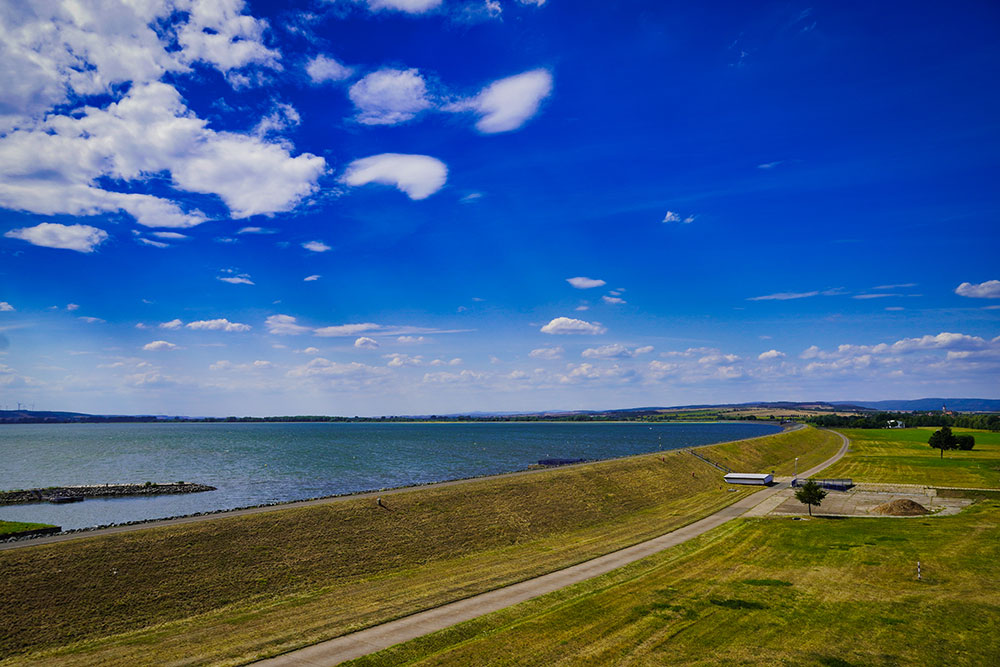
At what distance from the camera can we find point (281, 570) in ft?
125

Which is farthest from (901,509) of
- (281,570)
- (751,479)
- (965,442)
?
(965,442)

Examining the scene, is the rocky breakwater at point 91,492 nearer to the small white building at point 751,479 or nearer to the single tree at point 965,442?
the small white building at point 751,479

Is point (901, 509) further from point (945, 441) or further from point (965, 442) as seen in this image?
point (965, 442)

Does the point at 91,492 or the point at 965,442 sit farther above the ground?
the point at 965,442

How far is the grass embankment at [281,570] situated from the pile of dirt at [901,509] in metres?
20.9

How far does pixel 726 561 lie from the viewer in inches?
1642

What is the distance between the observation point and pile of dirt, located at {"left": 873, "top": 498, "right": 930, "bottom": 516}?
195ft

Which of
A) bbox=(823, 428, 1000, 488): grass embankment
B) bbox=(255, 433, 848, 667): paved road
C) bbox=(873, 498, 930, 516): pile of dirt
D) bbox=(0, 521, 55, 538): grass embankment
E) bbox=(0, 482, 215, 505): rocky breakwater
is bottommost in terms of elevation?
bbox=(823, 428, 1000, 488): grass embankment

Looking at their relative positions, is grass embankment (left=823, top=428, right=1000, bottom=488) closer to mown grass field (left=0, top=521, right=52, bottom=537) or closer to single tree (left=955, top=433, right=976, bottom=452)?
single tree (left=955, top=433, right=976, bottom=452)

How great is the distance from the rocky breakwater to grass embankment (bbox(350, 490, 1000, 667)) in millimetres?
70127

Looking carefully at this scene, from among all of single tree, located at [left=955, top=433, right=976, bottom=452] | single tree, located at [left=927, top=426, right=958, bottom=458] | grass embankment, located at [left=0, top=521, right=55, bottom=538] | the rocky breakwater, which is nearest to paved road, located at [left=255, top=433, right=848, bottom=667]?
grass embankment, located at [left=0, top=521, right=55, bottom=538]

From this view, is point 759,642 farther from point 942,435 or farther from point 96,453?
point 96,453

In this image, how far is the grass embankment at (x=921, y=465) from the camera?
86.9 m

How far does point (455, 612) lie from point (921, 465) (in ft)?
369
